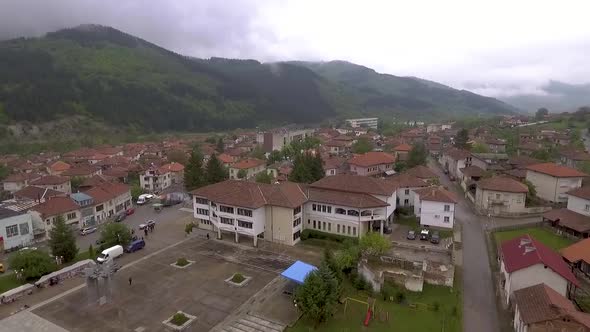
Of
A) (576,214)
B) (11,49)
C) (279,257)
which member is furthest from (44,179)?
(11,49)

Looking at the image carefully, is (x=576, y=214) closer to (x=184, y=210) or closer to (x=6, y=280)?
(x=184, y=210)

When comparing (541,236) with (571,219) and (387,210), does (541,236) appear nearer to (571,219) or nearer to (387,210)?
(571,219)

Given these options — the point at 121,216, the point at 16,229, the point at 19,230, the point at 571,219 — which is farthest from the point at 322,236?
the point at 16,229

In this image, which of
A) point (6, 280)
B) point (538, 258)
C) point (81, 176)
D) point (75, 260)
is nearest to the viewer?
point (538, 258)

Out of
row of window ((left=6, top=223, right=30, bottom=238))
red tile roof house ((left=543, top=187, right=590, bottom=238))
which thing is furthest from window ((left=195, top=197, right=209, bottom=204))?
red tile roof house ((left=543, top=187, right=590, bottom=238))

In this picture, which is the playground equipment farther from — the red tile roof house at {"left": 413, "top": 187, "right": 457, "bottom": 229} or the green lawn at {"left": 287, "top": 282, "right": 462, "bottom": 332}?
the red tile roof house at {"left": 413, "top": 187, "right": 457, "bottom": 229}

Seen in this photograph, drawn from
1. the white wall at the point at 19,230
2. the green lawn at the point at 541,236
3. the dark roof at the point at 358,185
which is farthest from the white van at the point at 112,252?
the green lawn at the point at 541,236
